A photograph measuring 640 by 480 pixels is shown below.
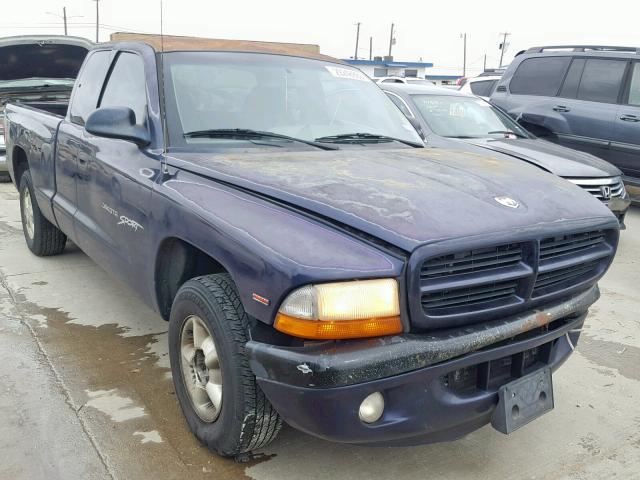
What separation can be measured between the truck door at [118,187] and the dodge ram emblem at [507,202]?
1595mm

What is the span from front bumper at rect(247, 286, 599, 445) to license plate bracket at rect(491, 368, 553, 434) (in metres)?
0.04

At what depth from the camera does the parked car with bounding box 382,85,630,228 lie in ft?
20.2

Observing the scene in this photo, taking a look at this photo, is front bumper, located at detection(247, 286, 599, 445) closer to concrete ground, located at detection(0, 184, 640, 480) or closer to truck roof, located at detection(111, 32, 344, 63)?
concrete ground, located at detection(0, 184, 640, 480)

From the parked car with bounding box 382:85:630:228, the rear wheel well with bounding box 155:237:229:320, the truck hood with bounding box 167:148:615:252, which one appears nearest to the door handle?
the parked car with bounding box 382:85:630:228

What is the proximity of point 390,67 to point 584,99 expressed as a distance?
52614mm

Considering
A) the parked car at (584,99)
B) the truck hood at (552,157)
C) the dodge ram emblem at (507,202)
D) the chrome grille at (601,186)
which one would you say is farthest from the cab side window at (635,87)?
the dodge ram emblem at (507,202)

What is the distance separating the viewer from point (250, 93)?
133 inches

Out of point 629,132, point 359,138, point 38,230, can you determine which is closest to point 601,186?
point 629,132

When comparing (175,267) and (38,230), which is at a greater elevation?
(175,267)

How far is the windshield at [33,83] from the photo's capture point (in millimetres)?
8398

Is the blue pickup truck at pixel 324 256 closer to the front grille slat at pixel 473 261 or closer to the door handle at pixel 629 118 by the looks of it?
the front grille slat at pixel 473 261

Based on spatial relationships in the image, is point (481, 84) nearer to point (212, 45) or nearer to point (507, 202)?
point (212, 45)

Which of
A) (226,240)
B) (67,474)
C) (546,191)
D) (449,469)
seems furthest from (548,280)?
(67,474)

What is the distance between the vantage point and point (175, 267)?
301 centimetres
